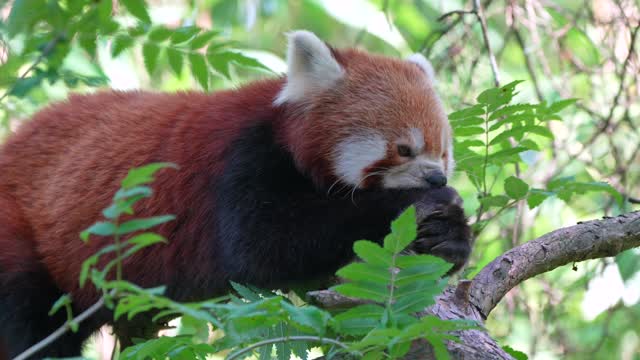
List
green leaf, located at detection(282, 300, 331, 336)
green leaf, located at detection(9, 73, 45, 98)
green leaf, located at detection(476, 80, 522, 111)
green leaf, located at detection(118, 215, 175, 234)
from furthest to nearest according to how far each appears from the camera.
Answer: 1. green leaf, located at detection(476, 80, 522, 111)
2. green leaf, located at detection(9, 73, 45, 98)
3. green leaf, located at detection(282, 300, 331, 336)
4. green leaf, located at detection(118, 215, 175, 234)

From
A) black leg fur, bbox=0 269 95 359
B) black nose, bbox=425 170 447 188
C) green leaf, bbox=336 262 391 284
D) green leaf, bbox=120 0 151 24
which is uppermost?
green leaf, bbox=120 0 151 24

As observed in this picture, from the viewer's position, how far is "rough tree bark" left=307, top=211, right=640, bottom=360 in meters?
2.69

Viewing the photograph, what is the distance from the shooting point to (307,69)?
3.46 metres

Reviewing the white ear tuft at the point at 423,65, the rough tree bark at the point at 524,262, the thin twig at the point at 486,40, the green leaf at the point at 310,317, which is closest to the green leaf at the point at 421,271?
the green leaf at the point at 310,317

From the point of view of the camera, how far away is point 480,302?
2830mm

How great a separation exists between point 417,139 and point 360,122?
242mm

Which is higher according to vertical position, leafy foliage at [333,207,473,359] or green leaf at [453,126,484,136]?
green leaf at [453,126,484,136]

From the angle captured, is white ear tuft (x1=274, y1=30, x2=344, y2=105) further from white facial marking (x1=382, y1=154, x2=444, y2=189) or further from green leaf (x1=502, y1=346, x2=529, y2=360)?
green leaf (x1=502, y1=346, x2=529, y2=360)

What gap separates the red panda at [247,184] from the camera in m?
3.21

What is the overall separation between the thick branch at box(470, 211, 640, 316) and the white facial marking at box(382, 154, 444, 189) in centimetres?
46

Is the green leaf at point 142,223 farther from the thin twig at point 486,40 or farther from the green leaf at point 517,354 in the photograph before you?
the thin twig at point 486,40

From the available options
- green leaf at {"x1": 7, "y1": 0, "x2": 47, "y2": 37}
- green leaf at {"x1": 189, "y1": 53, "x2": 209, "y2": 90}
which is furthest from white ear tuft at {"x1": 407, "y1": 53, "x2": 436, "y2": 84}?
green leaf at {"x1": 7, "y1": 0, "x2": 47, "y2": 37}

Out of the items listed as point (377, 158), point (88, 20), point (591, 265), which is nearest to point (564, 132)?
point (591, 265)

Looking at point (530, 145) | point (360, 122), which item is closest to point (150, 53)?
point (360, 122)
